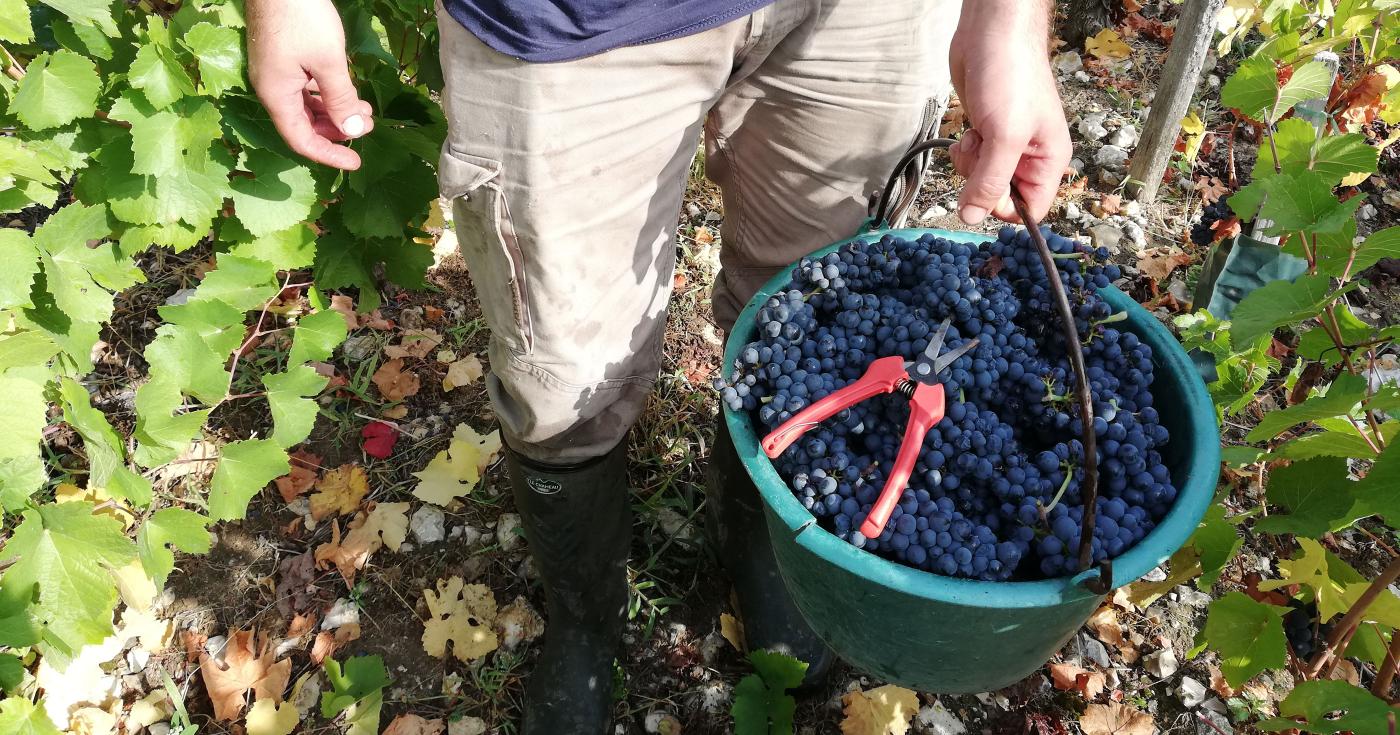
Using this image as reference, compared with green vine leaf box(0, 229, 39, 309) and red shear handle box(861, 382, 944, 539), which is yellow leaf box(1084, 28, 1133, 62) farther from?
green vine leaf box(0, 229, 39, 309)

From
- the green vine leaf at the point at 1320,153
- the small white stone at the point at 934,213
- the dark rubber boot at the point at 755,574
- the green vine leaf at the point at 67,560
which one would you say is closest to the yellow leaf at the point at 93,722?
the green vine leaf at the point at 67,560

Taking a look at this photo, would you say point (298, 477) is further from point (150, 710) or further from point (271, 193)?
point (271, 193)

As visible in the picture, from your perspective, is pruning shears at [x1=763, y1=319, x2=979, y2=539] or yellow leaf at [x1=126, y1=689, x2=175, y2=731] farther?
yellow leaf at [x1=126, y1=689, x2=175, y2=731]

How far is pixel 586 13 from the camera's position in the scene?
49.3 inches

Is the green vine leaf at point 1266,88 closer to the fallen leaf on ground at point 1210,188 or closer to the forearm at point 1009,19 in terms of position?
the forearm at point 1009,19

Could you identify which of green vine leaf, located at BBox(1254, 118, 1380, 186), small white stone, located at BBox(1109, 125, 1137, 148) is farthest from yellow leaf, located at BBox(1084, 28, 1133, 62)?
green vine leaf, located at BBox(1254, 118, 1380, 186)

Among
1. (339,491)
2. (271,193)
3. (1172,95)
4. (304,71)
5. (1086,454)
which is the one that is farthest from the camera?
(1172,95)

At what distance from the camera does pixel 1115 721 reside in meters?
1.99

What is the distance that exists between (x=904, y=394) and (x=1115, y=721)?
4.01ft

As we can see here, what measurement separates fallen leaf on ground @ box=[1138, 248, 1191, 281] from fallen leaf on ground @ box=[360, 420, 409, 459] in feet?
8.14

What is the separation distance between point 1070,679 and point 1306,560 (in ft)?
2.13

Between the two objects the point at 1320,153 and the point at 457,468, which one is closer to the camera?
the point at 1320,153

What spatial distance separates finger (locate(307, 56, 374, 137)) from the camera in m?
1.33

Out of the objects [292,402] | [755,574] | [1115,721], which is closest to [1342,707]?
[1115,721]
